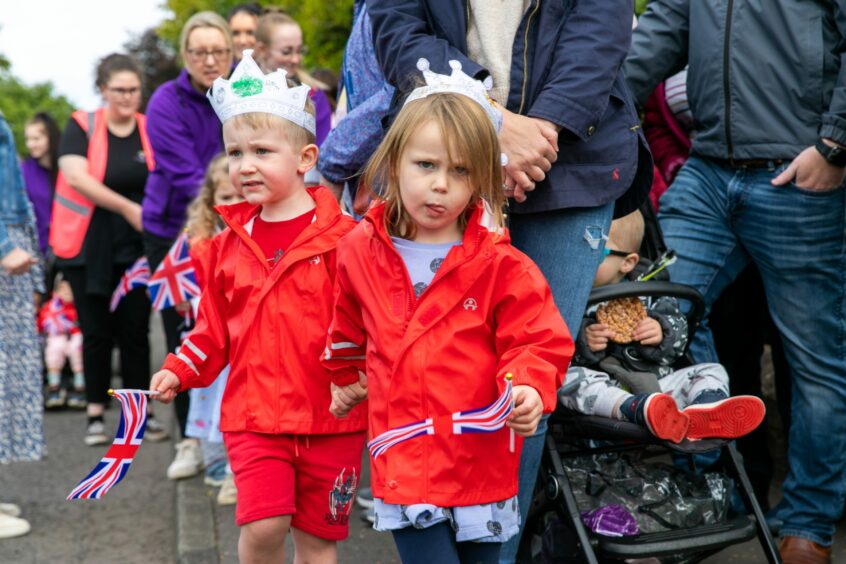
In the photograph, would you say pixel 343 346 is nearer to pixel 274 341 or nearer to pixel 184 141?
pixel 274 341

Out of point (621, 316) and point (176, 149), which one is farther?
point (176, 149)

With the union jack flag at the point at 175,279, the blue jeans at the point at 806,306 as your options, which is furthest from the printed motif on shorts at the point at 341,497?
the union jack flag at the point at 175,279

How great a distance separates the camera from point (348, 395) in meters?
3.20

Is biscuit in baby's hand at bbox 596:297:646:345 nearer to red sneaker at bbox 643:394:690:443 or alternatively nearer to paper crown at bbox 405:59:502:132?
red sneaker at bbox 643:394:690:443

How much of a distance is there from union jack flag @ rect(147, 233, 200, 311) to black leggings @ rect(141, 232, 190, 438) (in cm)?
36

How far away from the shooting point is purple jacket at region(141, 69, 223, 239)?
6133mm

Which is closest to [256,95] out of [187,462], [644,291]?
[644,291]

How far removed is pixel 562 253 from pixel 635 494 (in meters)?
0.92

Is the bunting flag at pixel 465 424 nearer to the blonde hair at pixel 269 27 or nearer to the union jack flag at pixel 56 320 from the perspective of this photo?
the blonde hair at pixel 269 27

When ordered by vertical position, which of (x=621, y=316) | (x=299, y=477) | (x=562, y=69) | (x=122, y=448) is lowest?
(x=299, y=477)

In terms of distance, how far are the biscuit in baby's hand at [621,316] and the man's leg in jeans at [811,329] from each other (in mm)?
647

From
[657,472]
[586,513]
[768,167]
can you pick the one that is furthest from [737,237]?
[586,513]

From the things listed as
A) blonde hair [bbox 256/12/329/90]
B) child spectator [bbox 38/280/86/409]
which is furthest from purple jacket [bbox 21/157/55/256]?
blonde hair [bbox 256/12/329/90]

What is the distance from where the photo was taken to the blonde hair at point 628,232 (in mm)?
4082
